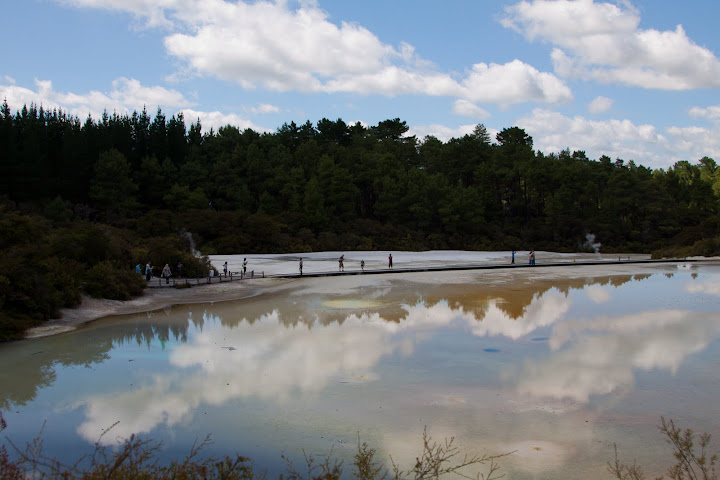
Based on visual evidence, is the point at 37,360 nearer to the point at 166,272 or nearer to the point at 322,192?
the point at 166,272

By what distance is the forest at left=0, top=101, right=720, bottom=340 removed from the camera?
4875 cm

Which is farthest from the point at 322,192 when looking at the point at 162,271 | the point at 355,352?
the point at 355,352

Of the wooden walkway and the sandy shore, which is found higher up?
the wooden walkway

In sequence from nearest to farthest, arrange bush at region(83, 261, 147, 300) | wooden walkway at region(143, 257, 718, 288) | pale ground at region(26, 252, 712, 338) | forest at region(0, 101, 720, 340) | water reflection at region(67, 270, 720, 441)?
1. water reflection at region(67, 270, 720, 441)
2. pale ground at region(26, 252, 712, 338)
3. bush at region(83, 261, 147, 300)
4. wooden walkway at region(143, 257, 718, 288)
5. forest at region(0, 101, 720, 340)

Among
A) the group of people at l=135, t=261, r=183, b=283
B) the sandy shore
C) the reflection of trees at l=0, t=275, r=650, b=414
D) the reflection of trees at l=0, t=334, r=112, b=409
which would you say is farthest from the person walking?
the reflection of trees at l=0, t=334, r=112, b=409

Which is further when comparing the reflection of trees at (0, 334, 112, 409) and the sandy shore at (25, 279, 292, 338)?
the sandy shore at (25, 279, 292, 338)

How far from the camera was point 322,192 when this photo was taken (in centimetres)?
5812

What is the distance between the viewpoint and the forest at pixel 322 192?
4875cm

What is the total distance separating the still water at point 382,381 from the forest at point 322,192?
25.2 meters

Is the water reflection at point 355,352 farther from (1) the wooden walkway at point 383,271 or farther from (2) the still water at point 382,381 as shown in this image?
(1) the wooden walkway at point 383,271

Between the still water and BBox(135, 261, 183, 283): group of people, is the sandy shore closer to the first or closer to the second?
the still water

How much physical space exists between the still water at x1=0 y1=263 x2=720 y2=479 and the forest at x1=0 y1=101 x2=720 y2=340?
25241 millimetres

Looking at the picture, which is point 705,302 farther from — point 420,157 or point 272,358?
point 420,157

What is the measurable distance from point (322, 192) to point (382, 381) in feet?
152
